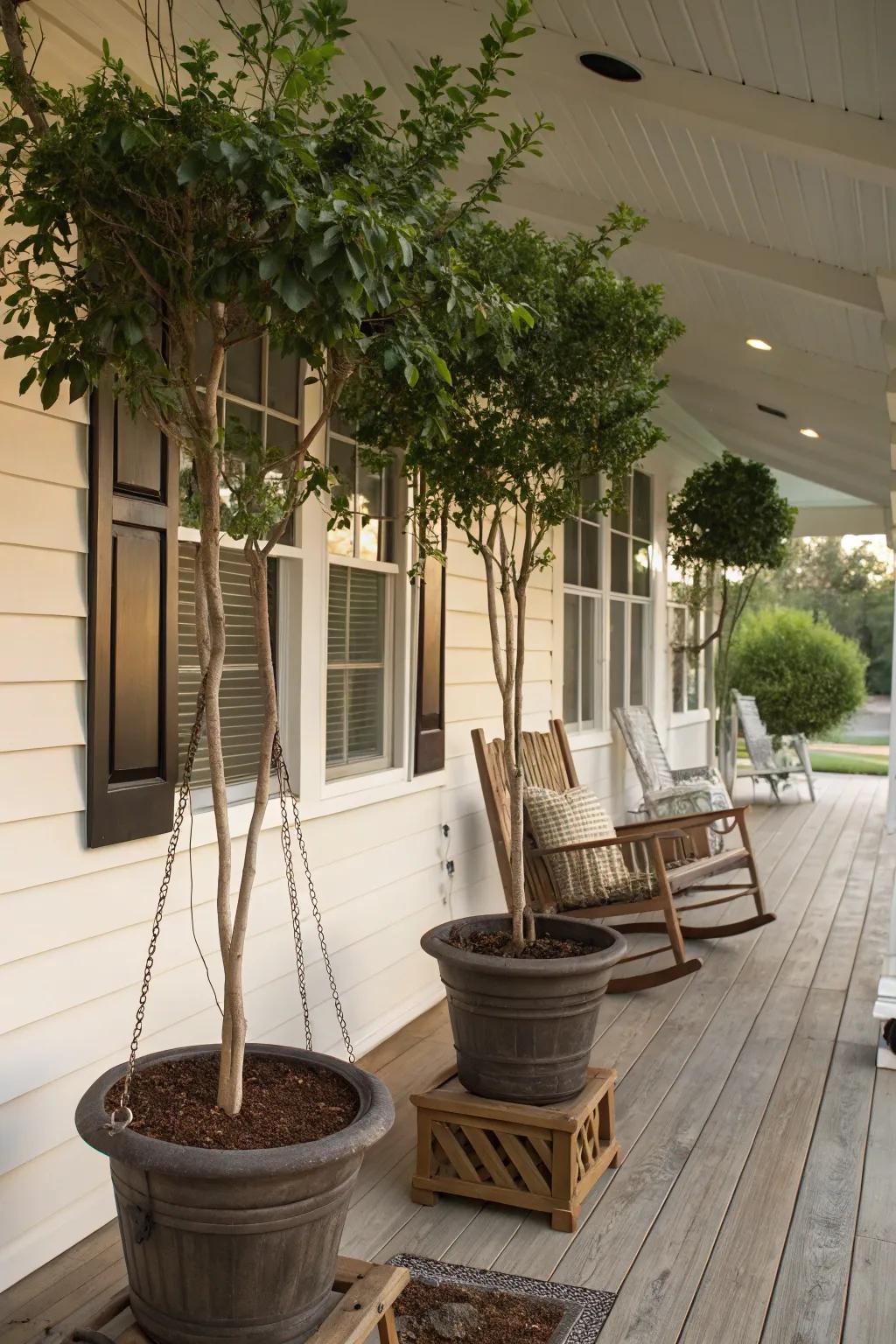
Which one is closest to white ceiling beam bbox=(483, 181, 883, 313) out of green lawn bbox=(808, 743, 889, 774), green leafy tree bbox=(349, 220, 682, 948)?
green leafy tree bbox=(349, 220, 682, 948)

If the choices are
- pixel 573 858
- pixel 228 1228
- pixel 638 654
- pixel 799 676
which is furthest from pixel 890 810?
pixel 799 676

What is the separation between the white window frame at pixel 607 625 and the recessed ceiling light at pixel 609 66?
3267mm

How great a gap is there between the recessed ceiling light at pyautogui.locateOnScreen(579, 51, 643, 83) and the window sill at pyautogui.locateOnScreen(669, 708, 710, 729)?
20.5 feet

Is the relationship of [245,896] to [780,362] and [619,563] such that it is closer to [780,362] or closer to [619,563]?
[780,362]

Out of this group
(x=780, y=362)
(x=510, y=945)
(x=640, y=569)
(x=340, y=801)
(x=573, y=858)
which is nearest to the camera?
(x=510, y=945)

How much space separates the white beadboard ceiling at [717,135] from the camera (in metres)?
2.64

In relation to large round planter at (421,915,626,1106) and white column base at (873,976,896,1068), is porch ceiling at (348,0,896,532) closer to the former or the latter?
large round planter at (421,915,626,1106)

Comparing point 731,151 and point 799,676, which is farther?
point 799,676

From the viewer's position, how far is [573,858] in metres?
4.76

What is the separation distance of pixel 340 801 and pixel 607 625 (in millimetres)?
3841

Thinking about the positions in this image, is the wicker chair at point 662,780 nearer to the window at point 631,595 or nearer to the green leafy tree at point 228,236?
the window at point 631,595

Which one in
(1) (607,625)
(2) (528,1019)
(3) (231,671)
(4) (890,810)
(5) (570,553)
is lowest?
(2) (528,1019)

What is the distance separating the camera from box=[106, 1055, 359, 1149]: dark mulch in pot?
1.95 m

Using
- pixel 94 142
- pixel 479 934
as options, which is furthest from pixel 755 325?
pixel 94 142
